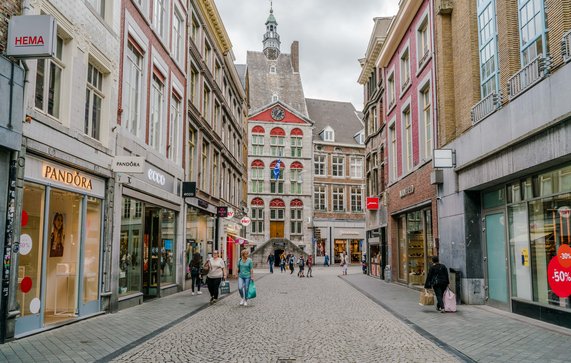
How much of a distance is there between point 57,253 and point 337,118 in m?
60.3

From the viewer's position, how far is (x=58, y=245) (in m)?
10.6

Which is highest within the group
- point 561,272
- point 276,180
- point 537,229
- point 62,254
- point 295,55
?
point 295,55

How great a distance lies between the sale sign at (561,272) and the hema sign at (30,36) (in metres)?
10.2

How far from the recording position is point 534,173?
1157cm

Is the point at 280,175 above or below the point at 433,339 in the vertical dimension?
above

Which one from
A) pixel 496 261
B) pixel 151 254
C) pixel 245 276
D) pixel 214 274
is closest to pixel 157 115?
pixel 151 254

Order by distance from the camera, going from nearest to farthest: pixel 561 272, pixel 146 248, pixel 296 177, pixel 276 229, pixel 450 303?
pixel 561 272, pixel 450 303, pixel 146 248, pixel 276 229, pixel 296 177

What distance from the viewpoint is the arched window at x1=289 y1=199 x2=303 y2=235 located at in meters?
60.2

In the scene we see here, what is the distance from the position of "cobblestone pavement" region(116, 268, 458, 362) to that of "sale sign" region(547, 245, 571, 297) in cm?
309

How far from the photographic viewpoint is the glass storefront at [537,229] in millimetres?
10336

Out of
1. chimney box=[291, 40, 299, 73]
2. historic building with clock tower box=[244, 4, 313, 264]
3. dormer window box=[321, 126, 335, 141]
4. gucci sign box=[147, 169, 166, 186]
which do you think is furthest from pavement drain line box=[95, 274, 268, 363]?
chimney box=[291, 40, 299, 73]

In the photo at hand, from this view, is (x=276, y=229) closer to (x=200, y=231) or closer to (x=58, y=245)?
(x=200, y=231)

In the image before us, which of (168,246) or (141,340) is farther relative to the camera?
(168,246)

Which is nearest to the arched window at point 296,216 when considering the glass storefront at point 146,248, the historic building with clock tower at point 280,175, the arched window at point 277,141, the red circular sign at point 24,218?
the historic building with clock tower at point 280,175
